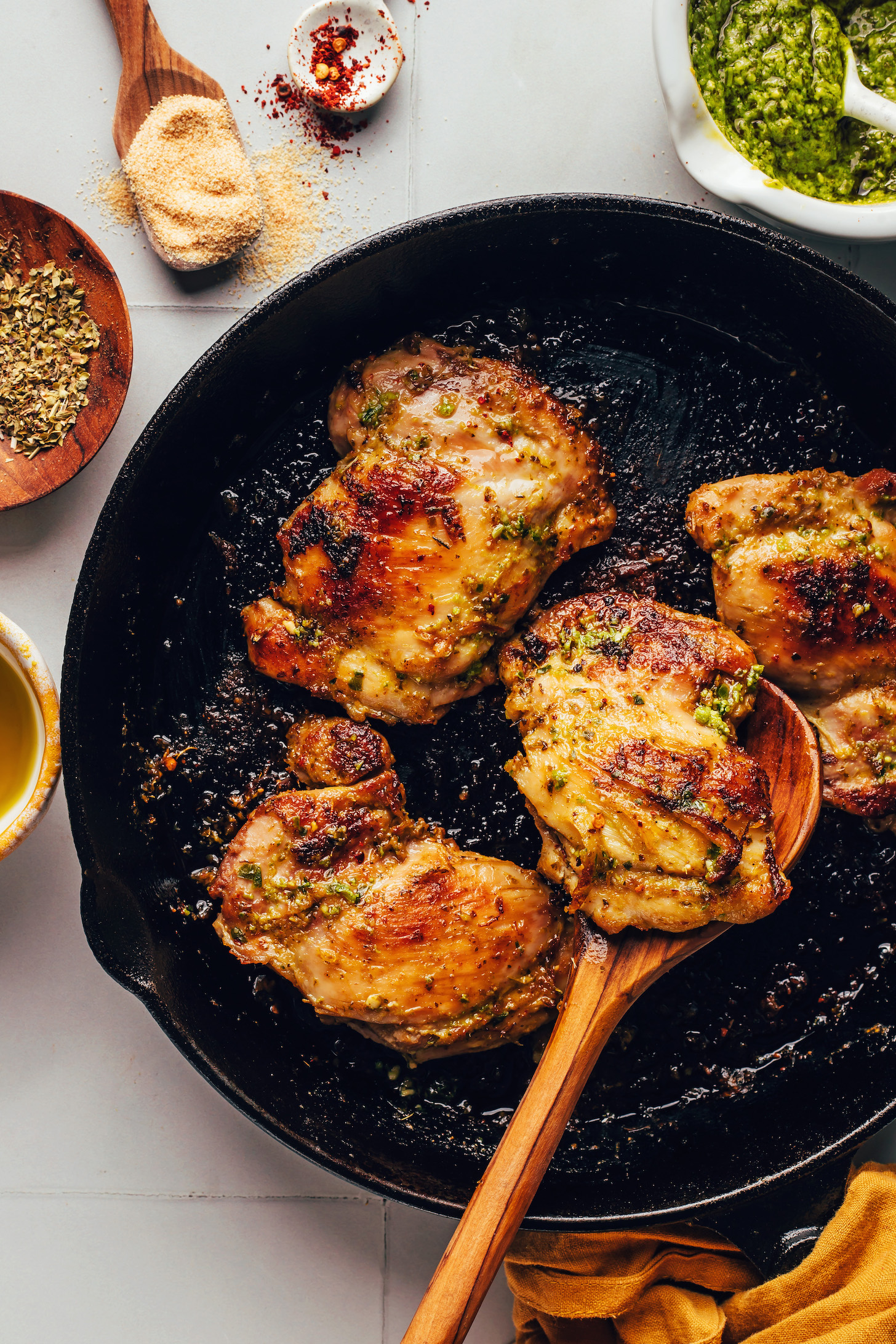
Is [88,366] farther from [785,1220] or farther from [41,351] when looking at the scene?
[785,1220]

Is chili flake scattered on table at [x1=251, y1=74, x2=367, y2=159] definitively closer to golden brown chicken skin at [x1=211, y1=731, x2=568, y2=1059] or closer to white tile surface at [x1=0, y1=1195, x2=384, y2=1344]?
golden brown chicken skin at [x1=211, y1=731, x2=568, y2=1059]

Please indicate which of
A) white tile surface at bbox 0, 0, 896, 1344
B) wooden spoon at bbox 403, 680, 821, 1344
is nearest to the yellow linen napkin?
white tile surface at bbox 0, 0, 896, 1344

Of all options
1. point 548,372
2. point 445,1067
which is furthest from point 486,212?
point 445,1067

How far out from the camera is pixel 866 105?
2.42m

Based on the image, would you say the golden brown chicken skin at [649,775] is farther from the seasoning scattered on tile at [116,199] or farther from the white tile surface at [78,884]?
the seasoning scattered on tile at [116,199]

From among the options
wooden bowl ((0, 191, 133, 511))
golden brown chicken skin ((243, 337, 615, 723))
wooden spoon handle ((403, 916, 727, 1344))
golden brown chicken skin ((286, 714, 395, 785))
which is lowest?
wooden spoon handle ((403, 916, 727, 1344))

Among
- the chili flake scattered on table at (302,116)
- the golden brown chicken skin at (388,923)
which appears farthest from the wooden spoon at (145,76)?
the golden brown chicken skin at (388,923)

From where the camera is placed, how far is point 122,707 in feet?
8.24

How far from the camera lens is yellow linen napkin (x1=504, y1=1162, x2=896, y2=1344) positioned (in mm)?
2340

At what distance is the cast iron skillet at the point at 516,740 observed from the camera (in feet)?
8.11

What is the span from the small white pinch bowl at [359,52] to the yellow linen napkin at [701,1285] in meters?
3.17

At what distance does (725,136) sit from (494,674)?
5.08ft

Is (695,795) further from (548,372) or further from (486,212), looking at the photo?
(486,212)

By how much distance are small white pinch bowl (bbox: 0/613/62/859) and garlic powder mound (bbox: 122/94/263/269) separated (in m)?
1.14
